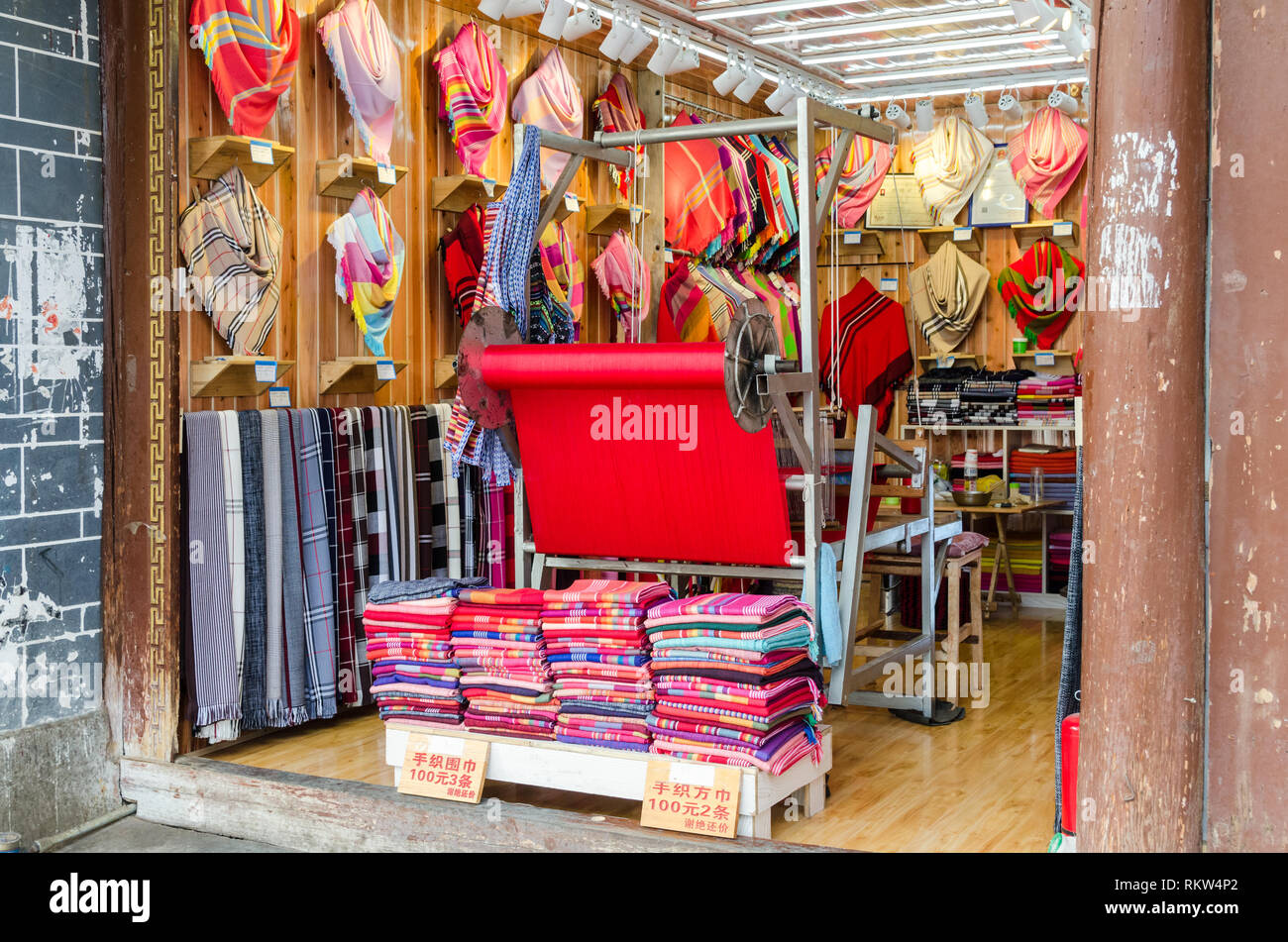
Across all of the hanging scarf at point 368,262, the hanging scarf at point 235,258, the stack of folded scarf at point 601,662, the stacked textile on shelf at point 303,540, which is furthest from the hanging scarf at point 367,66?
the stack of folded scarf at point 601,662

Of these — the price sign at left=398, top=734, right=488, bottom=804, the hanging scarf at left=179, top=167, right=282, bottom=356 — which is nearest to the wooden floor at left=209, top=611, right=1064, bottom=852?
the price sign at left=398, top=734, right=488, bottom=804

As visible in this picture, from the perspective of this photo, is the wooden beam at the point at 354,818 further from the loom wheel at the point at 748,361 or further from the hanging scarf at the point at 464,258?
the hanging scarf at the point at 464,258

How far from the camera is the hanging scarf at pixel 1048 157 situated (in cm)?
719

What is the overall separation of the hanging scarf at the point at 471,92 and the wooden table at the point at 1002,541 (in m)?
3.00

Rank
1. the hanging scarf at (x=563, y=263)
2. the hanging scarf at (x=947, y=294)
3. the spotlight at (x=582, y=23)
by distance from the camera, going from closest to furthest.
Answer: the spotlight at (x=582, y=23), the hanging scarf at (x=563, y=263), the hanging scarf at (x=947, y=294)

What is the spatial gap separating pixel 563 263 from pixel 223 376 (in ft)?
5.99

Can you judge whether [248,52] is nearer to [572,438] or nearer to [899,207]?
[572,438]

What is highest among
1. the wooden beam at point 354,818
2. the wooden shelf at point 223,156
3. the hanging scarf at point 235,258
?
the wooden shelf at point 223,156

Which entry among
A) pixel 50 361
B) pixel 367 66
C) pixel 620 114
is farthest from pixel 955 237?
pixel 50 361

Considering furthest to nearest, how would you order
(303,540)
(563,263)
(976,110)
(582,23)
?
(976,110), (563,263), (582,23), (303,540)

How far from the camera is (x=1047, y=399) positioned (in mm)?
7184

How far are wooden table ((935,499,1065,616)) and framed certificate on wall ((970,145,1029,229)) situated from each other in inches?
64.7

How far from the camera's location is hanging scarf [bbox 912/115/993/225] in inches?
295
